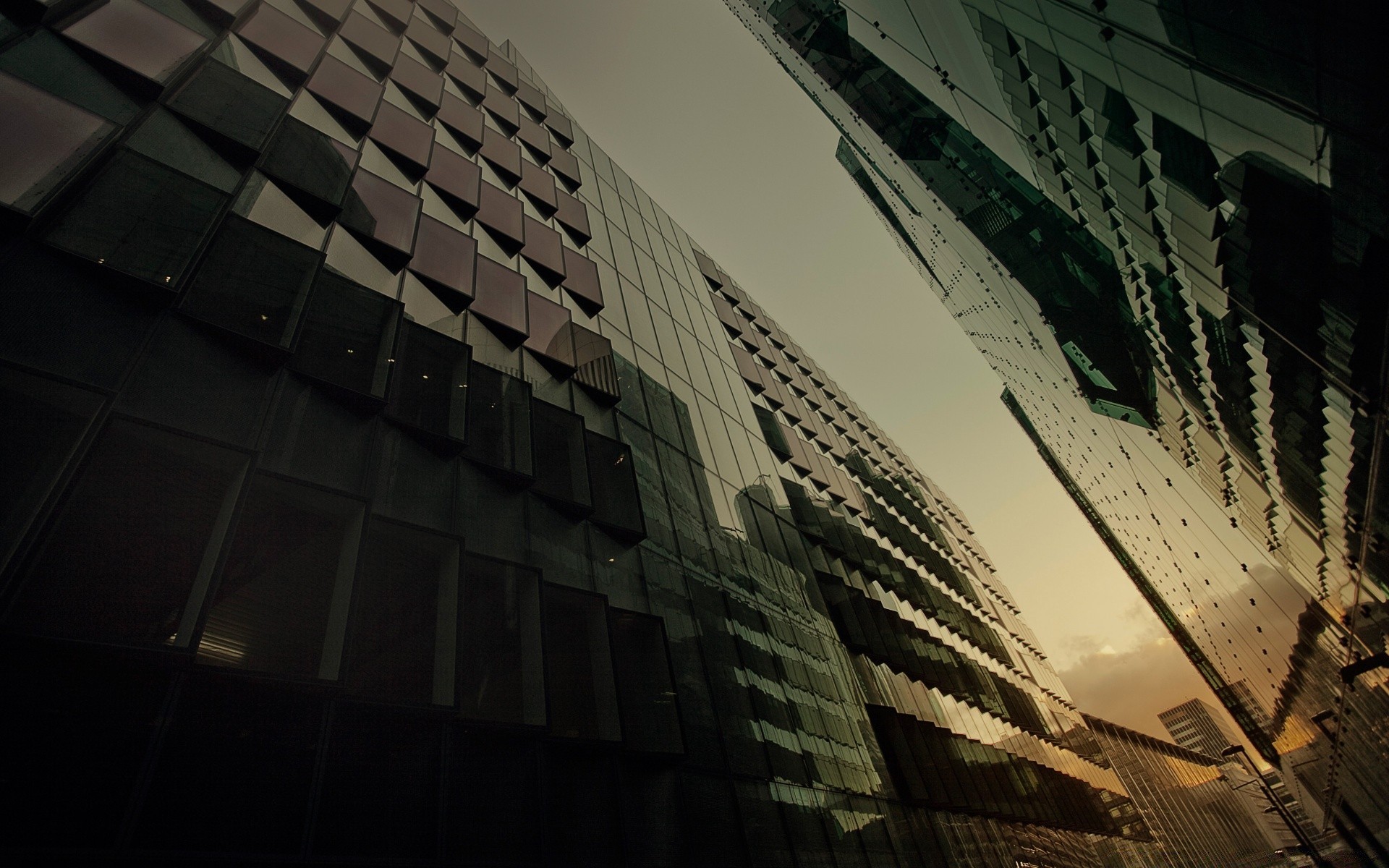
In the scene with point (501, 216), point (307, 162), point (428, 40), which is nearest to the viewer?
point (307, 162)

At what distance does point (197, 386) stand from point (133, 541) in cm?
220

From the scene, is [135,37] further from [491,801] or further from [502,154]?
[491,801]

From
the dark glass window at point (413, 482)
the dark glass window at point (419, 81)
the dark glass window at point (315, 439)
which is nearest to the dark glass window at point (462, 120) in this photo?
the dark glass window at point (419, 81)

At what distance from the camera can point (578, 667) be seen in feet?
31.0

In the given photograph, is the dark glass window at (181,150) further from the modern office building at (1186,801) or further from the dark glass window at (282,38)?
the modern office building at (1186,801)

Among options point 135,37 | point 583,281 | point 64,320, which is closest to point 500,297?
point 583,281

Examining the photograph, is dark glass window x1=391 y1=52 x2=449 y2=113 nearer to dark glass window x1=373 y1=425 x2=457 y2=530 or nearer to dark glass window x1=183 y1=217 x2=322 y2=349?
dark glass window x1=183 y1=217 x2=322 y2=349

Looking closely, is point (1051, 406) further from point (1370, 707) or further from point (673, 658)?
point (673, 658)

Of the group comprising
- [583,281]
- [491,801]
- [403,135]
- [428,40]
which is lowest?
[491,801]

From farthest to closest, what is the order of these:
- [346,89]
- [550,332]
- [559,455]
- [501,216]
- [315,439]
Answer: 1. [501,216]
2. [550,332]
3. [346,89]
4. [559,455]
5. [315,439]

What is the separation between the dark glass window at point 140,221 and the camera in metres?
6.61

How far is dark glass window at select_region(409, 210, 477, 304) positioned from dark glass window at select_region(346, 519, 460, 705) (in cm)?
541

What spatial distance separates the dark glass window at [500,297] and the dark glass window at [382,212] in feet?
5.06

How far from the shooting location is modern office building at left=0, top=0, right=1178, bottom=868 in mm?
5250
